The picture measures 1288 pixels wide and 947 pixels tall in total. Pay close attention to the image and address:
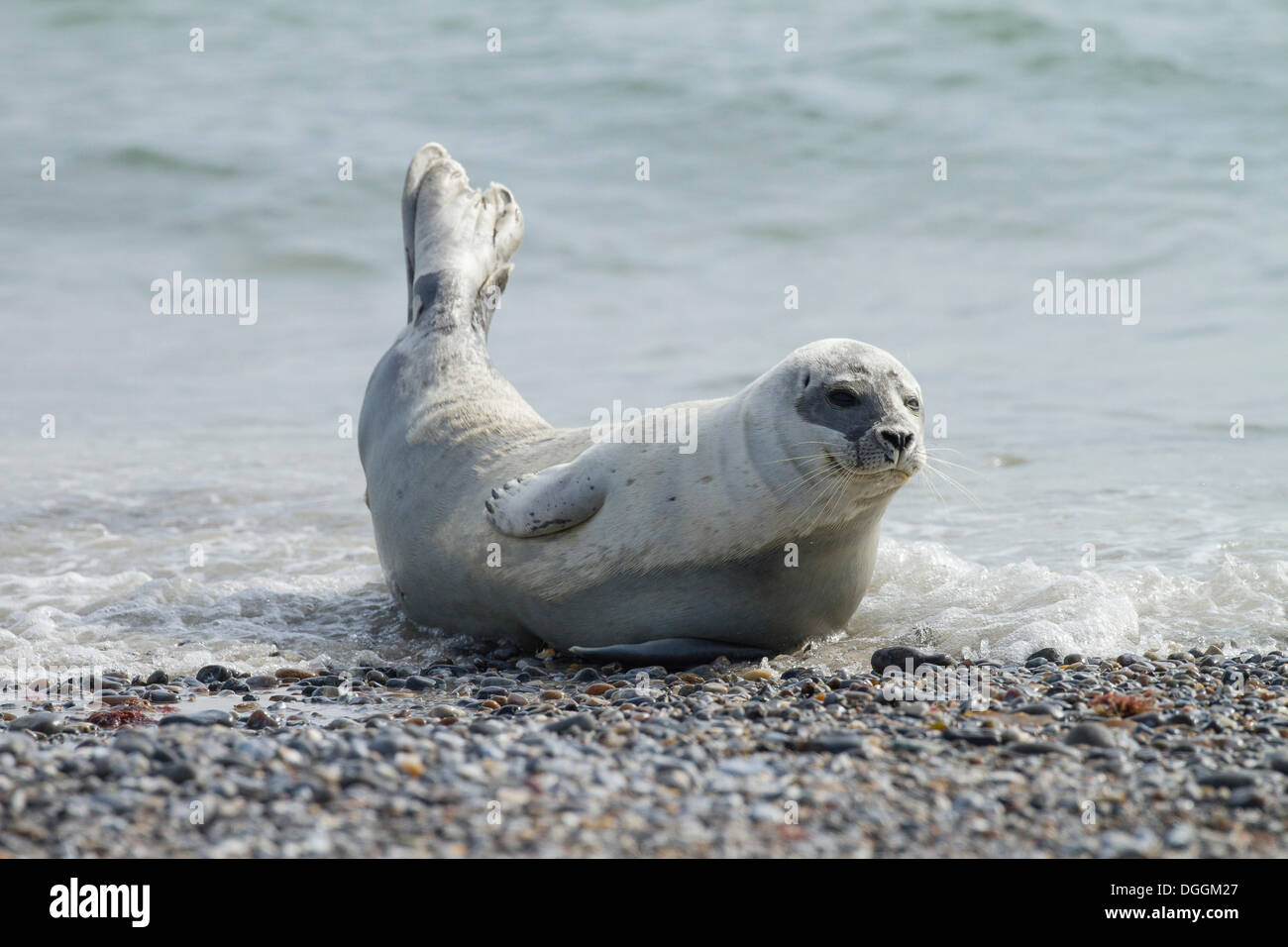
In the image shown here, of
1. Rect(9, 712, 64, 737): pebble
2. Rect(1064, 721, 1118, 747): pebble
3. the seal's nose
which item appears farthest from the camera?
the seal's nose

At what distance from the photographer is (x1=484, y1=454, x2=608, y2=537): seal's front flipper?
5230 millimetres

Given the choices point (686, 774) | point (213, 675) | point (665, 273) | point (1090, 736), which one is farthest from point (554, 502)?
point (665, 273)

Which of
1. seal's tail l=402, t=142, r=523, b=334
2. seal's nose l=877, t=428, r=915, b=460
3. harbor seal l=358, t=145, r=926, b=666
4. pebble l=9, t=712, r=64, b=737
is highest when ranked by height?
seal's tail l=402, t=142, r=523, b=334

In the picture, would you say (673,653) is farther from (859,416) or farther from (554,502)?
(859,416)

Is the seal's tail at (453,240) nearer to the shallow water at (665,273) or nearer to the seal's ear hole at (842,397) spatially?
the shallow water at (665,273)

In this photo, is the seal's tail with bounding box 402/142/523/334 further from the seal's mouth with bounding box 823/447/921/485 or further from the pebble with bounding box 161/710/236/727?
the pebble with bounding box 161/710/236/727

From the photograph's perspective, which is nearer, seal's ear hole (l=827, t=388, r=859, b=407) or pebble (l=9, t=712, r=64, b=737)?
pebble (l=9, t=712, r=64, b=737)

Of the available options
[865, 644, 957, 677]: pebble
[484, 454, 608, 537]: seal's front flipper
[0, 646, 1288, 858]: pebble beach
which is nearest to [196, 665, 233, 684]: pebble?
[0, 646, 1288, 858]: pebble beach

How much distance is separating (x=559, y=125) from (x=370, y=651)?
1376cm

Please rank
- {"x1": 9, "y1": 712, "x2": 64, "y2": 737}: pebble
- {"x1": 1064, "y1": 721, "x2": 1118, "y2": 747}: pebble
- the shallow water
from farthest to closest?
the shallow water, {"x1": 9, "y1": 712, "x2": 64, "y2": 737}: pebble, {"x1": 1064, "y1": 721, "x2": 1118, "y2": 747}: pebble

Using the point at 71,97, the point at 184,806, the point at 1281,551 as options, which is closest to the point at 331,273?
the point at 71,97

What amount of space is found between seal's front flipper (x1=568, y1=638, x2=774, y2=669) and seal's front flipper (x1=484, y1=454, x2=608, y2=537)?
48cm

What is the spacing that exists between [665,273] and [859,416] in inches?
388

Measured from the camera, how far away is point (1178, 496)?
7957 mm
